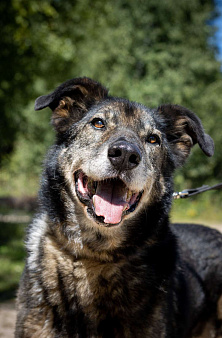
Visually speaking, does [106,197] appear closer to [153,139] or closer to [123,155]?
[123,155]

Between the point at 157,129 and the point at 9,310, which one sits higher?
the point at 157,129

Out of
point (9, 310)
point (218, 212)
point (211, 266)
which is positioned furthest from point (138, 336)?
point (218, 212)

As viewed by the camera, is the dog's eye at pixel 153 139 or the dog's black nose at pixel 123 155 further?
the dog's eye at pixel 153 139

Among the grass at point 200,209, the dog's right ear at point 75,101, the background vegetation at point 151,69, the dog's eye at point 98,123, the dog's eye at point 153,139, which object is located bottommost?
the dog's eye at point 153,139

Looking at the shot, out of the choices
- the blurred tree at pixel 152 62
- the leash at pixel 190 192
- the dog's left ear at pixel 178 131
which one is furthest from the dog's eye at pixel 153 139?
the blurred tree at pixel 152 62

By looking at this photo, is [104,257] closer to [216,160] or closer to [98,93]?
[98,93]

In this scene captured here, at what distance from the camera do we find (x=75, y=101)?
380 centimetres

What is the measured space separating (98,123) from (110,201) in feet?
2.48

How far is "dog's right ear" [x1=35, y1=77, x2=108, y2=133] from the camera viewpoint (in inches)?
144

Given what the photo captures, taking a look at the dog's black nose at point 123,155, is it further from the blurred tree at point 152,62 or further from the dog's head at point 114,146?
the blurred tree at point 152,62

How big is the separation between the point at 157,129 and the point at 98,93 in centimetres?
68

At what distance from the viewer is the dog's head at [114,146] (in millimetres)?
2990

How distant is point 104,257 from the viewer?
3.21 metres

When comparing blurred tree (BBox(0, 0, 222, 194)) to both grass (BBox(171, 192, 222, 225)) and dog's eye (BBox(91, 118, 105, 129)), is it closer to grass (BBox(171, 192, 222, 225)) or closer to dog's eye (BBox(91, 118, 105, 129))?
grass (BBox(171, 192, 222, 225))
